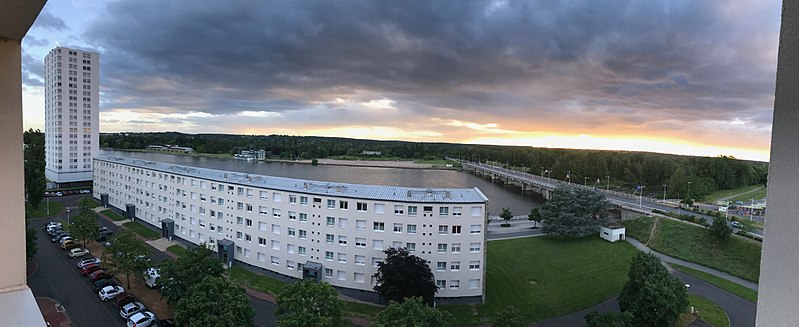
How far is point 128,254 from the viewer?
16.5 metres

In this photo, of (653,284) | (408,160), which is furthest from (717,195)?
(408,160)

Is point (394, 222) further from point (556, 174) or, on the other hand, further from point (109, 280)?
point (556, 174)

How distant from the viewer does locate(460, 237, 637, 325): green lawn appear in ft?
55.9

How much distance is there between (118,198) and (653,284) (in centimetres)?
3530

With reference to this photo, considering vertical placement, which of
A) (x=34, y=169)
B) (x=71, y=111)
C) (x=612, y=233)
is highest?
(x=71, y=111)

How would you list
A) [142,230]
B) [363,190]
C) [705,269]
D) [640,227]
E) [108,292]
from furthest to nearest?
[640,227]
[142,230]
[705,269]
[363,190]
[108,292]

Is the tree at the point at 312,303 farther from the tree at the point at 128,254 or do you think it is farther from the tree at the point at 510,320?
the tree at the point at 128,254

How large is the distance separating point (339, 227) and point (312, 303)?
701cm

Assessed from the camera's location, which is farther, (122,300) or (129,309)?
(122,300)

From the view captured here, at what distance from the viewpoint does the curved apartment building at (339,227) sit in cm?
1761

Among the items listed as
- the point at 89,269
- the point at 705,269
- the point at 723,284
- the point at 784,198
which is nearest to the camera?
the point at 784,198

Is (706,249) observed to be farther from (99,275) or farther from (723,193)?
(723,193)

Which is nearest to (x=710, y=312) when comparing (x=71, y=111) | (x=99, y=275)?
(x=99, y=275)

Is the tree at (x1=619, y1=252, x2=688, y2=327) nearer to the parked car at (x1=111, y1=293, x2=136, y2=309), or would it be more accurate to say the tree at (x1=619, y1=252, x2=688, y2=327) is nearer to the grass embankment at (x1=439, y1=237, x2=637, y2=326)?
the grass embankment at (x1=439, y1=237, x2=637, y2=326)
